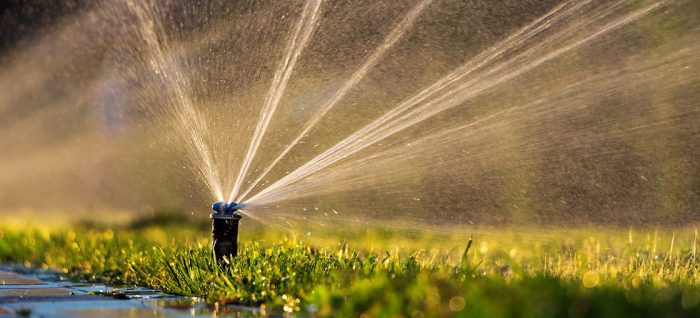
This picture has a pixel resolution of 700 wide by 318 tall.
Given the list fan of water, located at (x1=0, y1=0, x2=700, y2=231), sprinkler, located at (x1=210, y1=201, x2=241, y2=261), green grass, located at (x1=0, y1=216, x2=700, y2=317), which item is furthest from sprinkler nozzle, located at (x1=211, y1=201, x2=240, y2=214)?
fan of water, located at (x1=0, y1=0, x2=700, y2=231)

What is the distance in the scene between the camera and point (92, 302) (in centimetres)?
616

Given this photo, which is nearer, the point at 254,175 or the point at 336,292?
the point at 336,292

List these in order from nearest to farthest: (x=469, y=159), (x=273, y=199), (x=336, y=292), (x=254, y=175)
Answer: (x=336, y=292) → (x=273, y=199) → (x=254, y=175) → (x=469, y=159)

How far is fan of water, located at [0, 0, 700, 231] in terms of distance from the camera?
14094 mm

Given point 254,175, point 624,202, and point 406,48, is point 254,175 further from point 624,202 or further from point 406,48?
point 624,202

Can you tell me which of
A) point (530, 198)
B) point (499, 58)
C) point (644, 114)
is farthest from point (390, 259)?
point (644, 114)

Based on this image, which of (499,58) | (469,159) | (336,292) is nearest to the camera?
(336,292)

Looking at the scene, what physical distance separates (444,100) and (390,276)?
7.40 meters

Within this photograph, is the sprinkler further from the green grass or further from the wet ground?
the wet ground

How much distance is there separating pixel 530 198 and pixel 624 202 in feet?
4.56

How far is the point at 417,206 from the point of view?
1616cm

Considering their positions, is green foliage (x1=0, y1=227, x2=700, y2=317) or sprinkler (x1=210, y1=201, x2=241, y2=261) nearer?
green foliage (x1=0, y1=227, x2=700, y2=317)

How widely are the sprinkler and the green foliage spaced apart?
0.26ft

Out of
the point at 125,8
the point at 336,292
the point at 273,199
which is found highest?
the point at 125,8
